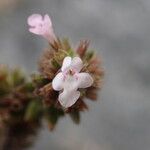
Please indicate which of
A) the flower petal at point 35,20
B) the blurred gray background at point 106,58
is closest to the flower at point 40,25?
the flower petal at point 35,20

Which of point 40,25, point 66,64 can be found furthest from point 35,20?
point 66,64

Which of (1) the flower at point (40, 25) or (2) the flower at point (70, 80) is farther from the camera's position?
(1) the flower at point (40, 25)

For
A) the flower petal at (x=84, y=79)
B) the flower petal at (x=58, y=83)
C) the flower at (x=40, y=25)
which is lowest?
the flower petal at (x=84, y=79)

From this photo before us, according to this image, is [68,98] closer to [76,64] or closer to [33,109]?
[76,64]

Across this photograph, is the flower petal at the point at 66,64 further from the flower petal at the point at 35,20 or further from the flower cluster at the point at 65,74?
the flower petal at the point at 35,20

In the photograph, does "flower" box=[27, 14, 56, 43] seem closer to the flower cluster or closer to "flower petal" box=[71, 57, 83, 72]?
the flower cluster

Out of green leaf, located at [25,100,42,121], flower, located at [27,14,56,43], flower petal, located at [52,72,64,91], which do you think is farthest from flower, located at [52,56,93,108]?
green leaf, located at [25,100,42,121]
